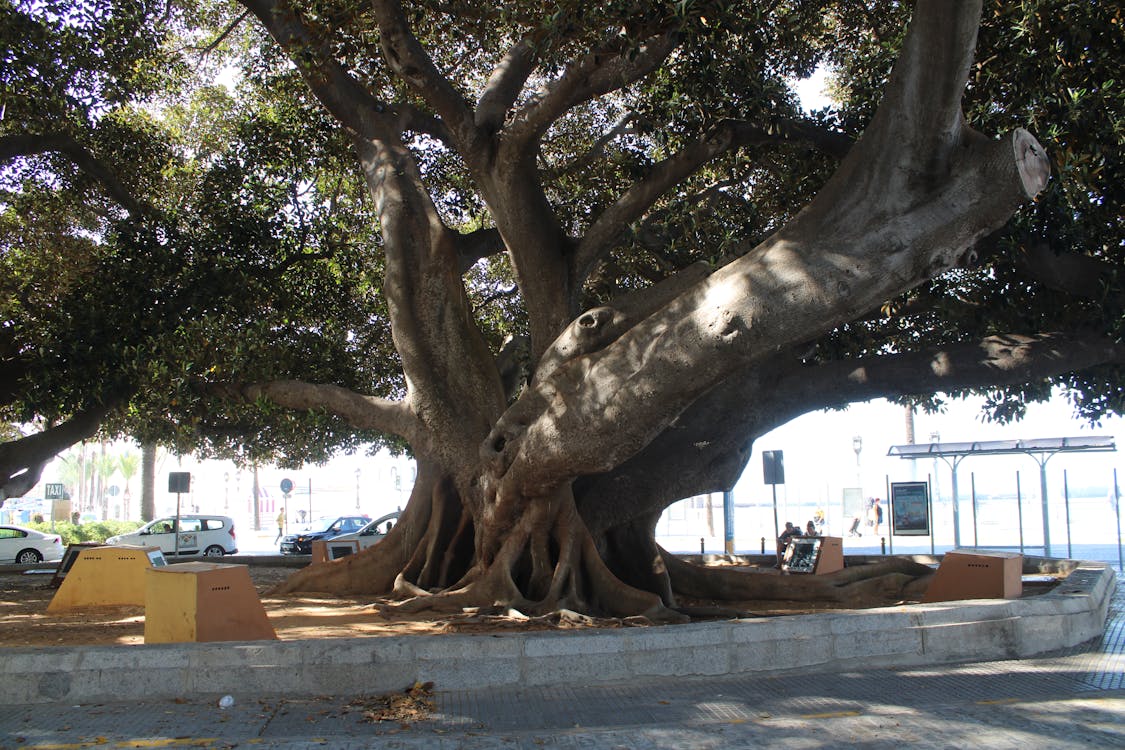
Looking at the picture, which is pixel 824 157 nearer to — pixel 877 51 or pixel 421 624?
pixel 877 51

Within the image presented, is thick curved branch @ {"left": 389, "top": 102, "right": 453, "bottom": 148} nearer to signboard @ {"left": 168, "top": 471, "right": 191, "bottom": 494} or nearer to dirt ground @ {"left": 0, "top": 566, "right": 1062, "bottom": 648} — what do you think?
dirt ground @ {"left": 0, "top": 566, "right": 1062, "bottom": 648}

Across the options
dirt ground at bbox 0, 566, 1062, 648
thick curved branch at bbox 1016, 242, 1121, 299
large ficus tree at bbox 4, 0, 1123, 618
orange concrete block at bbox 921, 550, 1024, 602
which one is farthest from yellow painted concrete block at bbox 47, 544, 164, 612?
thick curved branch at bbox 1016, 242, 1121, 299

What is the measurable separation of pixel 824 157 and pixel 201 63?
11.8 m

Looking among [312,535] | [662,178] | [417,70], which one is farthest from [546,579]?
[312,535]

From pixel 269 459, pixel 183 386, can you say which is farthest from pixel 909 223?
pixel 269 459

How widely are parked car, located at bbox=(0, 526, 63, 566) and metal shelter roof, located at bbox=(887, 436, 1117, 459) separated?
819 inches

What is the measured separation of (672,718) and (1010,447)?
526 inches

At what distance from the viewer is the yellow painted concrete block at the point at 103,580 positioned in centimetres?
1135

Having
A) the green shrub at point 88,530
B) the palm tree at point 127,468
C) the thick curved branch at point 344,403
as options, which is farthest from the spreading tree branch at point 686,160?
the palm tree at point 127,468

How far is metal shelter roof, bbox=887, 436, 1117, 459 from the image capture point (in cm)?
1583

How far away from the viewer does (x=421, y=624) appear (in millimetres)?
8648

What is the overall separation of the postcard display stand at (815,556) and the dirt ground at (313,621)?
2730 millimetres

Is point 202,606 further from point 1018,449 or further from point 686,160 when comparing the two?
point 1018,449

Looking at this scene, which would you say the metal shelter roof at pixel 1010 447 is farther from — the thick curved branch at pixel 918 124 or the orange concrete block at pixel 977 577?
the thick curved branch at pixel 918 124
